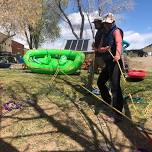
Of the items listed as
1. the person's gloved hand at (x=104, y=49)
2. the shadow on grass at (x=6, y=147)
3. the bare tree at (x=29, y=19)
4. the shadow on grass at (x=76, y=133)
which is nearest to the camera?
the shadow on grass at (x=6, y=147)

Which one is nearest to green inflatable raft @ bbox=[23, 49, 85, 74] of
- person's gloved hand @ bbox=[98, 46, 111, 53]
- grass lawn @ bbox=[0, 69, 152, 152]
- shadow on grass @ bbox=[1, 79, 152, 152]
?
grass lawn @ bbox=[0, 69, 152, 152]

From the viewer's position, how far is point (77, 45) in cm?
1766

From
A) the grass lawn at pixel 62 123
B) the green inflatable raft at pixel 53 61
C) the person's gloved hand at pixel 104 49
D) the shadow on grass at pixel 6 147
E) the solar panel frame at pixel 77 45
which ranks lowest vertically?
the shadow on grass at pixel 6 147

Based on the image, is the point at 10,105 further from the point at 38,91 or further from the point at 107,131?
the point at 107,131

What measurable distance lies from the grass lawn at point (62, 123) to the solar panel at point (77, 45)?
729cm

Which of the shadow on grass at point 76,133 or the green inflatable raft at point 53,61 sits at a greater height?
the green inflatable raft at point 53,61

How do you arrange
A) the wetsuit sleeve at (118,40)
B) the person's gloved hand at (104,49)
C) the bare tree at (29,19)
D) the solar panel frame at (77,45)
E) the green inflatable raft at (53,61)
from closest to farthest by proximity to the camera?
the wetsuit sleeve at (118,40), the person's gloved hand at (104,49), the green inflatable raft at (53,61), the solar panel frame at (77,45), the bare tree at (29,19)

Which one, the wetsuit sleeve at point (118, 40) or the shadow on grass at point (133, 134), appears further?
the wetsuit sleeve at point (118, 40)

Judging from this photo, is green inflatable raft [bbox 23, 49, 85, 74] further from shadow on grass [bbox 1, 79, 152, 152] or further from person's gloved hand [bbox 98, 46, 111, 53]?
person's gloved hand [bbox 98, 46, 111, 53]

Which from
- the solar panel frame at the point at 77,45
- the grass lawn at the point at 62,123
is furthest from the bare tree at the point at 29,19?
the grass lawn at the point at 62,123

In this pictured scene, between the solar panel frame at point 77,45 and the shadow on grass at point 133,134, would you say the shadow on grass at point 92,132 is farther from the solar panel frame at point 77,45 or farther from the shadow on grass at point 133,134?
the solar panel frame at point 77,45

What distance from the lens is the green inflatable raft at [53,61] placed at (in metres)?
13.5

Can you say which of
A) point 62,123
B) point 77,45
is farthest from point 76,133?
point 77,45

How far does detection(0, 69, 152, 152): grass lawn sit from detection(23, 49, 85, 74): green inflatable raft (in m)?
3.38
